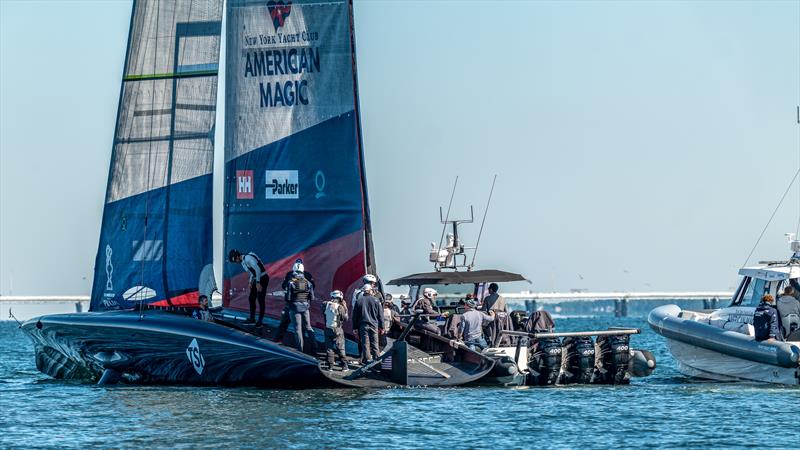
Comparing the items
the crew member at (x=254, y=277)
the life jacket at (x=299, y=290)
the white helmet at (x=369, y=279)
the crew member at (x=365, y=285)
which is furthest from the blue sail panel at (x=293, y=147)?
the life jacket at (x=299, y=290)

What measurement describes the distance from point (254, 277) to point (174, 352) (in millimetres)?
2024

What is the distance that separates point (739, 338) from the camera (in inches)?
1109

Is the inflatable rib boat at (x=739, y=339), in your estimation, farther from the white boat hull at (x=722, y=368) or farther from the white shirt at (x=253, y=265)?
the white shirt at (x=253, y=265)

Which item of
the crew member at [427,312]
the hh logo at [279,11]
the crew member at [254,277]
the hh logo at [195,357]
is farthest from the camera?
the crew member at [427,312]

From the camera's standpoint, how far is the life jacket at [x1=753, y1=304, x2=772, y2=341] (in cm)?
2725

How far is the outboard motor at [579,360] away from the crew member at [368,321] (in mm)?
4658

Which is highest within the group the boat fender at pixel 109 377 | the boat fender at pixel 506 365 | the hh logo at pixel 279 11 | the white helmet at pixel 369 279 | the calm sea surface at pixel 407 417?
the hh logo at pixel 279 11

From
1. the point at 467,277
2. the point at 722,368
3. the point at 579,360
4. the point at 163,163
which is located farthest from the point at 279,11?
the point at 722,368

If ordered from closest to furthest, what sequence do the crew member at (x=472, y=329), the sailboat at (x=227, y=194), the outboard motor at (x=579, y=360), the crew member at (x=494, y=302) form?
the sailboat at (x=227, y=194) → the crew member at (x=472, y=329) → the outboard motor at (x=579, y=360) → the crew member at (x=494, y=302)

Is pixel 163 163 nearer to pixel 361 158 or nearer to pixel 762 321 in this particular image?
pixel 361 158

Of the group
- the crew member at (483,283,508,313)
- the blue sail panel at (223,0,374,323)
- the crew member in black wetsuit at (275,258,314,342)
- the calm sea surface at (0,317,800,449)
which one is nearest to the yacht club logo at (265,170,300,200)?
the blue sail panel at (223,0,374,323)

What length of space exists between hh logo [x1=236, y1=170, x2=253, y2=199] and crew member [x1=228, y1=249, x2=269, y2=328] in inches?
42.9

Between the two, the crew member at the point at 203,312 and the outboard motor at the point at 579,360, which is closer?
the crew member at the point at 203,312

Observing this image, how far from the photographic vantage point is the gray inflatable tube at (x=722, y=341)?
1058 inches
